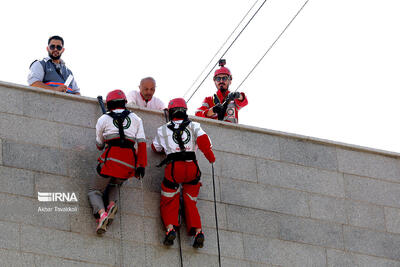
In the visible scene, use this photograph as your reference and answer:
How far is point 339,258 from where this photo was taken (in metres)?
13.8

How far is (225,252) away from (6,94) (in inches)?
139

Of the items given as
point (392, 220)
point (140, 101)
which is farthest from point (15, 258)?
point (392, 220)

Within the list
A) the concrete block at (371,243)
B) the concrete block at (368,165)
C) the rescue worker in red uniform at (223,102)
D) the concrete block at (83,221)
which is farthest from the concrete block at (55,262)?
the concrete block at (368,165)

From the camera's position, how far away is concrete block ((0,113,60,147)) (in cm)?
1259

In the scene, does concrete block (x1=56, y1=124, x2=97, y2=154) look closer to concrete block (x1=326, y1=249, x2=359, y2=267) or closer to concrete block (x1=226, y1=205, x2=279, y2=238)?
concrete block (x1=226, y1=205, x2=279, y2=238)

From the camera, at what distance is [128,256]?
12.4 meters

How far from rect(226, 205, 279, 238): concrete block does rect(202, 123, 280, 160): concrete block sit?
0.92 meters

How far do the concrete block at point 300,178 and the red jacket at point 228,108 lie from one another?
1156 millimetres

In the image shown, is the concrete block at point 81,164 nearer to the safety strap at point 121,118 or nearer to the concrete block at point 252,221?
the safety strap at point 121,118

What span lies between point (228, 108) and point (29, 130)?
3.50 metres

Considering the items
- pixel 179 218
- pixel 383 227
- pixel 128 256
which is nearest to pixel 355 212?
pixel 383 227

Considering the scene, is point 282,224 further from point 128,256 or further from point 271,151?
point 128,256

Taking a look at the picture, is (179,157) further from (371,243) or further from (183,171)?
(371,243)

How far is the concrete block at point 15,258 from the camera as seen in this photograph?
11523mm
